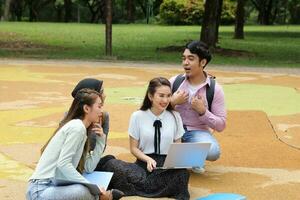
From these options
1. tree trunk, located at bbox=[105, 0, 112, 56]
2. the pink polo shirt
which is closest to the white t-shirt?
the pink polo shirt

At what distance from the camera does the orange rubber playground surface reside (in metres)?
5.87

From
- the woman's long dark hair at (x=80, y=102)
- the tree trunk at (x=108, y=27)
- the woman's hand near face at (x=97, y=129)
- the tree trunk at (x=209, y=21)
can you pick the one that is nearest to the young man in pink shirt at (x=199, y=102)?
the woman's hand near face at (x=97, y=129)

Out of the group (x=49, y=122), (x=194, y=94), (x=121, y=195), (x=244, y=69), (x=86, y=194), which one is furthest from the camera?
(x=244, y=69)

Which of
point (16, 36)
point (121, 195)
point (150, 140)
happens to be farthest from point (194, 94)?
point (16, 36)

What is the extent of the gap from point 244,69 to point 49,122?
8.63 m

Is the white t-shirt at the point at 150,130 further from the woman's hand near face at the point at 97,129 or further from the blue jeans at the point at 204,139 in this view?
the woman's hand near face at the point at 97,129

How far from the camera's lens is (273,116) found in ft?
30.9

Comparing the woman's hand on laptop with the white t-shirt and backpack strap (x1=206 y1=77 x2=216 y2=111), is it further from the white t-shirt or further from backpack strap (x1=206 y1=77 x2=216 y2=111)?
backpack strap (x1=206 y1=77 x2=216 y2=111)

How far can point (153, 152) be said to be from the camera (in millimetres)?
5469

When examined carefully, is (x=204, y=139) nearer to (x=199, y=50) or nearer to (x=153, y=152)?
(x=153, y=152)

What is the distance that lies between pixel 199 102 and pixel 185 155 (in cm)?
72

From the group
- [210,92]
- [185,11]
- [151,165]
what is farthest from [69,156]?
[185,11]

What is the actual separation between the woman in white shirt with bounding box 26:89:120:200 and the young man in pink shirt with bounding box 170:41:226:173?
4.28 feet

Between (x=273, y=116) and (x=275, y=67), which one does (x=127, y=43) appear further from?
(x=273, y=116)
